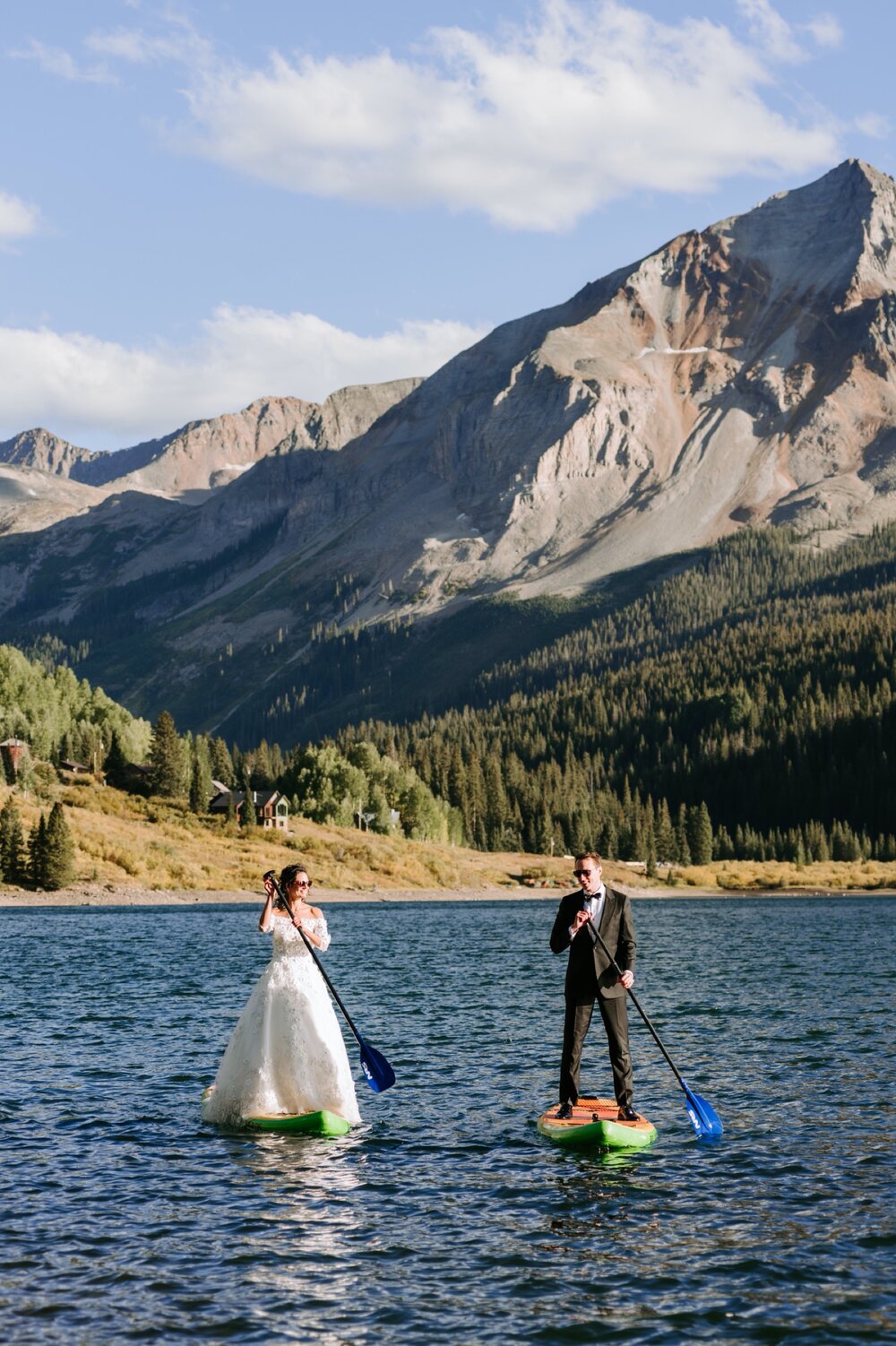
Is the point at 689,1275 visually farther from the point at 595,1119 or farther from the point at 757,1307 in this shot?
→ the point at 595,1119

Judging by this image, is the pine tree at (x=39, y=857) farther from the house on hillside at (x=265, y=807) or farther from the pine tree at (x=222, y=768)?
the pine tree at (x=222, y=768)

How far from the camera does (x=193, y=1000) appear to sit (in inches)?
2018

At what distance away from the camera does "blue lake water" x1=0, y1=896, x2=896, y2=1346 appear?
1769 cm

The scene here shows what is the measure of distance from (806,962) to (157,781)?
104621mm

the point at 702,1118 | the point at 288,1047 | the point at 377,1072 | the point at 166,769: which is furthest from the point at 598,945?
the point at 166,769

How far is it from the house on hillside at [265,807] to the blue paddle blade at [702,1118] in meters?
133

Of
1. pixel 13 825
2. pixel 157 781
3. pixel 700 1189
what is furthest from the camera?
pixel 157 781

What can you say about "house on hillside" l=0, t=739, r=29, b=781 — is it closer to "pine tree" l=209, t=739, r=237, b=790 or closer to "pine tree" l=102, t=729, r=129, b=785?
"pine tree" l=102, t=729, r=129, b=785

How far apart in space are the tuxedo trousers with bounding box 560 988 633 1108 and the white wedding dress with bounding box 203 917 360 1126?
14.1ft

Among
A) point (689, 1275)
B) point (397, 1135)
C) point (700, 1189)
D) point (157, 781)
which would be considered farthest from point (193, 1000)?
point (157, 781)

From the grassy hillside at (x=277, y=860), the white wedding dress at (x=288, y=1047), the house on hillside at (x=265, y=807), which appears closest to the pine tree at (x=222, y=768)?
the house on hillside at (x=265, y=807)

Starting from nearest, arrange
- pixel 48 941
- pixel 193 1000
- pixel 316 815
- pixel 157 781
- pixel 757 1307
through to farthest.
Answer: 1. pixel 757 1307
2. pixel 193 1000
3. pixel 48 941
4. pixel 157 781
5. pixel 316 815

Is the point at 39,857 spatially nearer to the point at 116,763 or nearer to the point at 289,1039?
the point at 116,763

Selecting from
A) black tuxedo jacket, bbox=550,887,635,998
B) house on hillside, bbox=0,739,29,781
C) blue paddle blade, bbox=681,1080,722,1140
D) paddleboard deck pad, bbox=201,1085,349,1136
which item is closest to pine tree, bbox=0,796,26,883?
house on hillside, bbox=0,739,29,781
